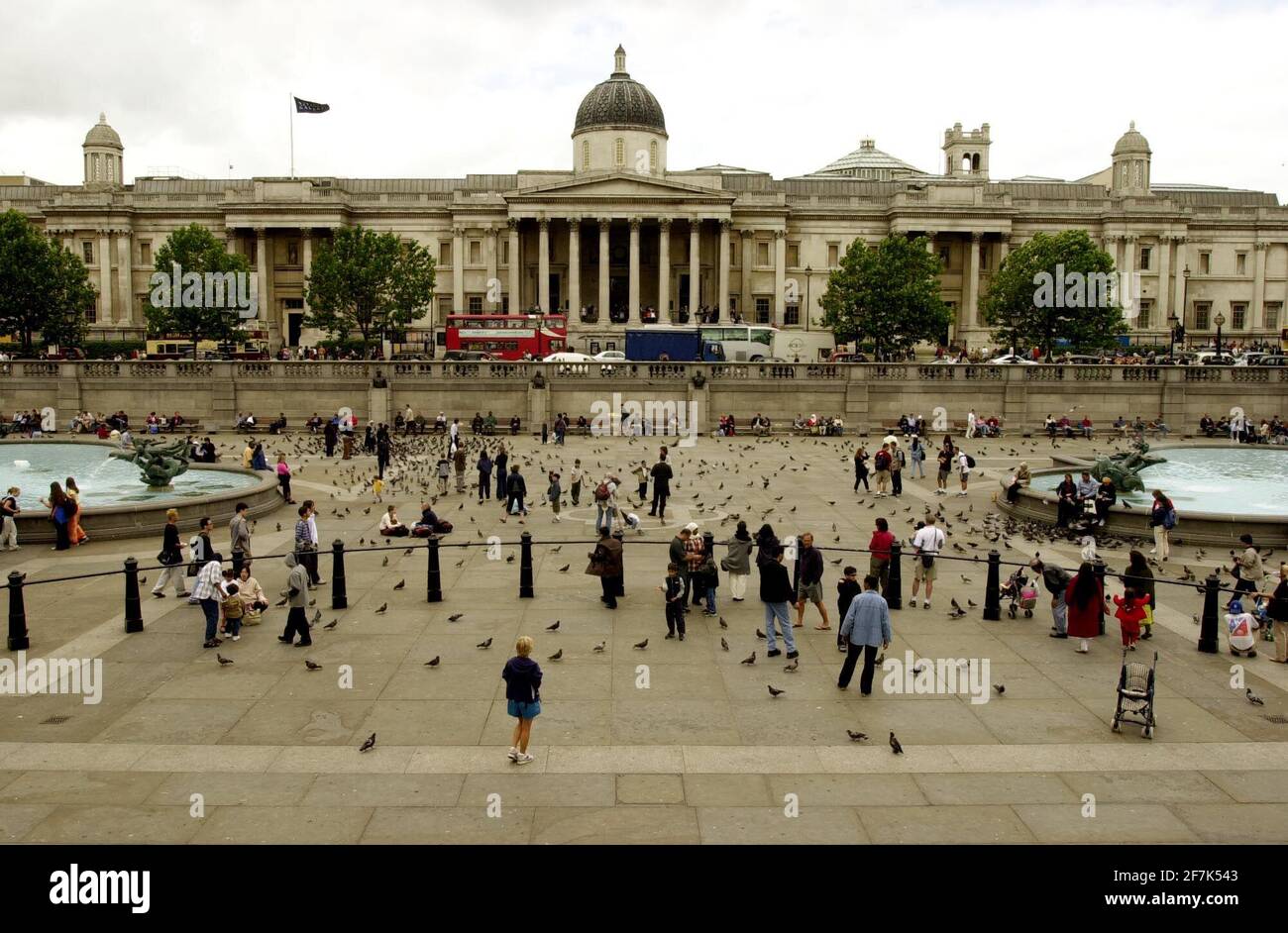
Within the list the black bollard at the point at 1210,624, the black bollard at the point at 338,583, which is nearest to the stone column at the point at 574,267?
the black bollard at the point at 338,583

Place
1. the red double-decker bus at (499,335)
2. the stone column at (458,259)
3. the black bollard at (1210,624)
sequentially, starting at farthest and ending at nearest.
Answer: the stone column at (458,259)
the red double-decker bus at (499,335)
the black bollard at (1210,624)

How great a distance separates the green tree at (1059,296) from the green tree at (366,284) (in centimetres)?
4027

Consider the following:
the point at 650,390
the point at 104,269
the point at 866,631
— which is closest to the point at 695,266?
the point at 650,390

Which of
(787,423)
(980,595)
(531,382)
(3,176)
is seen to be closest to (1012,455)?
(787,423)

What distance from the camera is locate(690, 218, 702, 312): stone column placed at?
8838 cm

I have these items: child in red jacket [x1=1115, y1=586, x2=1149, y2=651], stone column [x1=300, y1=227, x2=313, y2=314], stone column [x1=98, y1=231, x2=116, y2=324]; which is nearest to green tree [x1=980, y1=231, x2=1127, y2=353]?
stone column [x1=300, y1=227, x2=313, y2=314]

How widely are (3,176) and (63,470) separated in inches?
4253

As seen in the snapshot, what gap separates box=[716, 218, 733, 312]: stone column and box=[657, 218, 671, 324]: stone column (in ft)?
14.5

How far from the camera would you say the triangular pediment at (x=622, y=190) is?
87375 mm

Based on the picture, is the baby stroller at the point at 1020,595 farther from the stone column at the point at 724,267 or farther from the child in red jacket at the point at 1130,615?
the stone column at the point at 724,267

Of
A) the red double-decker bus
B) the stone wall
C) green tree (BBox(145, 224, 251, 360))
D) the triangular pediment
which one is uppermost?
the triangular pediment

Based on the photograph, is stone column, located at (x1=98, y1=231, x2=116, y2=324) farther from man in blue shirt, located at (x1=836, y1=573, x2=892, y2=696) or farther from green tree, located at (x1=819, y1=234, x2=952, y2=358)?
man in blue shirt, located at (x1=836, y1=573, x2=892, y2=696)

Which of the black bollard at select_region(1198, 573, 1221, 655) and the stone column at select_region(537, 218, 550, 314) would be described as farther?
the stone column at select_region(537, 218, 550, 314)

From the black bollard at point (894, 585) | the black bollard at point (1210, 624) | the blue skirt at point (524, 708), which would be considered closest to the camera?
the blue skirt at point (524, 708)
